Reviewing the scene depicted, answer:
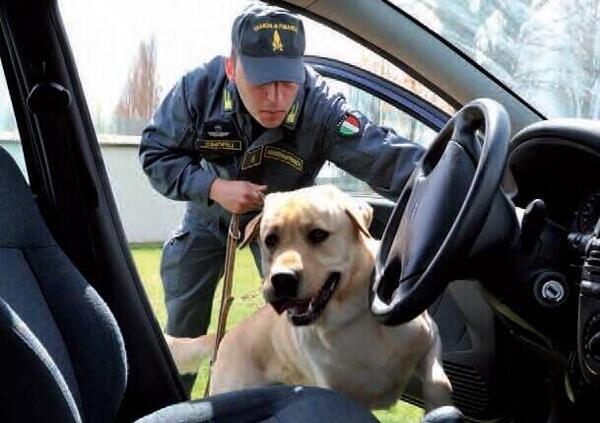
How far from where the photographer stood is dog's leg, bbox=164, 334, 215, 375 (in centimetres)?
233

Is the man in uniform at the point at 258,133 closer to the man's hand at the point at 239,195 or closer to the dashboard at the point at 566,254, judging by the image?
the man's hand at the point at 239,195

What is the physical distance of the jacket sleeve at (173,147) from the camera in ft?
8.48

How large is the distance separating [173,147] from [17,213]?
114 cm

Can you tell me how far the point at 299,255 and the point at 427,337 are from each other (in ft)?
1.17

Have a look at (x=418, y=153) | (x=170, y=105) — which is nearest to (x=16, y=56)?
(x=170, y=105)

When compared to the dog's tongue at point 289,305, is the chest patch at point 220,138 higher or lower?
higher

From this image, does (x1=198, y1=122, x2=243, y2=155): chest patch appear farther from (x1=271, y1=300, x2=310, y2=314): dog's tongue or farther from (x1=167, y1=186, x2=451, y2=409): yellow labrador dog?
(x1=271, y1=300, x2=310, y2=314): dog's tongue

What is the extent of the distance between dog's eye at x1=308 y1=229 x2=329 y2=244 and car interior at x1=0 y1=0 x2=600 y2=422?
0.39 m

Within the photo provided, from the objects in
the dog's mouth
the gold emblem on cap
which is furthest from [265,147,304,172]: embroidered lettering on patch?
the dog's mouth

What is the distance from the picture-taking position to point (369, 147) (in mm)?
2537

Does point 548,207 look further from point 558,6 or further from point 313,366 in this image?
point 558,6

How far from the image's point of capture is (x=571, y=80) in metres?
2.62

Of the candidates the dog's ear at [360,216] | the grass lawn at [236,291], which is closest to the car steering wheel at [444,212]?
the dog's ear at [360,216]

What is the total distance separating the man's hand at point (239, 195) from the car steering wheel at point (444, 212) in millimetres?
795
